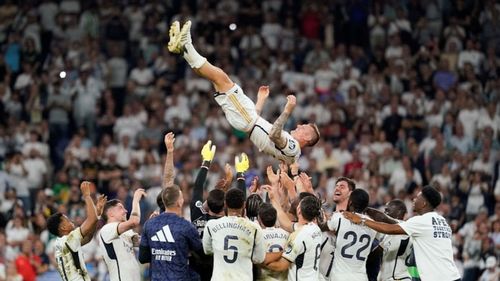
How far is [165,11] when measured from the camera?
3241 cm

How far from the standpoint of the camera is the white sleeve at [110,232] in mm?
15938

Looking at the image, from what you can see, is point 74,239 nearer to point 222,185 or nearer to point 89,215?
point 89,215

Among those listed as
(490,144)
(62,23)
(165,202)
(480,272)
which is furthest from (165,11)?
(165,202)

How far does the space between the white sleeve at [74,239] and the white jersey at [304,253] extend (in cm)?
251

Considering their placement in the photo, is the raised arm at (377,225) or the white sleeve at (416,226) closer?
the raised arm at (377,225)

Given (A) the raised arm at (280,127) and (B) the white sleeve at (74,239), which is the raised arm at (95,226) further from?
(A) the raised arm at (280,127)

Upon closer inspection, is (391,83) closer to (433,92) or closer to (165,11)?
(433,92)

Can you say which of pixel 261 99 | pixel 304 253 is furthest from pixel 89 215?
pixel 261 99

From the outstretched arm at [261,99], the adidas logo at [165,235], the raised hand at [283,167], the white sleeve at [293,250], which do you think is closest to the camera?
the adidas logo at [165,235]

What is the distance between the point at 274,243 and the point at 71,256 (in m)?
2.54

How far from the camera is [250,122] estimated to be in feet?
57.0

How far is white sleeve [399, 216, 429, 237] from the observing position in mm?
16152

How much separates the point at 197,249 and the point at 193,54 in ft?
10.3

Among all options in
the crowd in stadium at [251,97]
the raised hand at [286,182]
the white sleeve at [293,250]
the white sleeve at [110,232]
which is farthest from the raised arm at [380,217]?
the crowd in stadium at [251,97]
